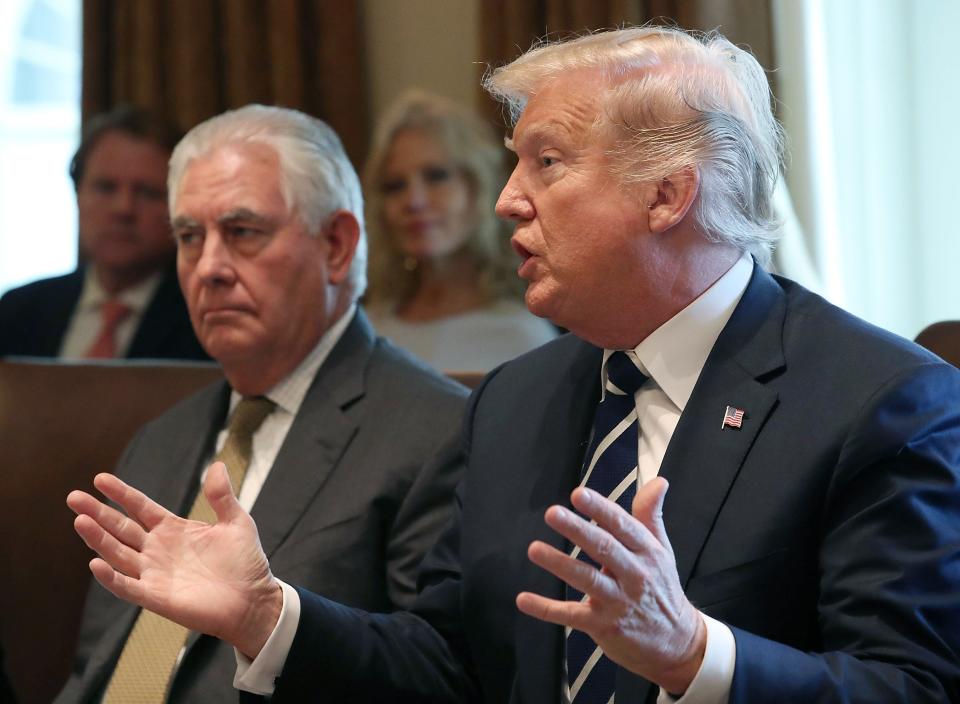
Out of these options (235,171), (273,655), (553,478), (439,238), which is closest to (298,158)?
(235,171)

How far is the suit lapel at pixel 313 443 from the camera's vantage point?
1.99 meters

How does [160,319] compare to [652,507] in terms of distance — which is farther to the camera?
[160,319]

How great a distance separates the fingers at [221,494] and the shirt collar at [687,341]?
1.77ft

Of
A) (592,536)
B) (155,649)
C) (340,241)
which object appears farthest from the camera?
(340,241)

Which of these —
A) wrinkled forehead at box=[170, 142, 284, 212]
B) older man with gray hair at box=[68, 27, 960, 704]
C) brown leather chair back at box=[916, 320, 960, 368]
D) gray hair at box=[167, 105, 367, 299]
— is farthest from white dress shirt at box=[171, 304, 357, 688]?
brown leather chair back at box=[916, 320, 960, 368]

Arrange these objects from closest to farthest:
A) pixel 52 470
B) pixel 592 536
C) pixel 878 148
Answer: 1. pixel 592 536
2. pixel 52 470
3. pixel 878 148

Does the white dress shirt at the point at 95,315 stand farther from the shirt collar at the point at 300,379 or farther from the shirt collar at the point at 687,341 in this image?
the shirt collar at the point at 687,341

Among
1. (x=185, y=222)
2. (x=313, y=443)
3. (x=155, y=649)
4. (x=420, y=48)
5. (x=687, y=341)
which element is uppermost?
(x=420, y=48)

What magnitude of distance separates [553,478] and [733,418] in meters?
0.29

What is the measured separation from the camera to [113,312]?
11.9 ft

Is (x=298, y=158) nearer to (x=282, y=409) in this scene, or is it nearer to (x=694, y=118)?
(x=282, y=409)

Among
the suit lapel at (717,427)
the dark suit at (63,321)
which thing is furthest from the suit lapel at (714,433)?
the dark suit at (63,321)

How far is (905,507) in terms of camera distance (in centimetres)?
133

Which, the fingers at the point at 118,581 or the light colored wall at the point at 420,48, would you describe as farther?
the light colored wall at the point at 420,48
